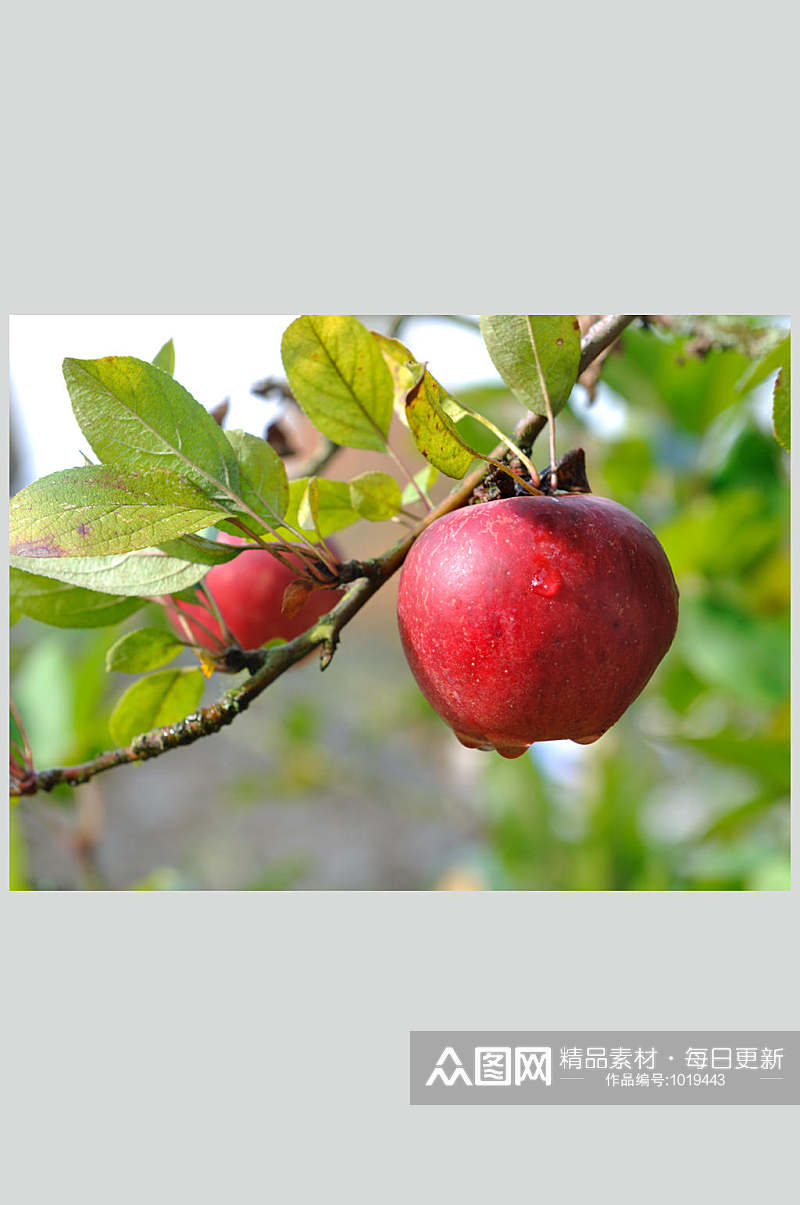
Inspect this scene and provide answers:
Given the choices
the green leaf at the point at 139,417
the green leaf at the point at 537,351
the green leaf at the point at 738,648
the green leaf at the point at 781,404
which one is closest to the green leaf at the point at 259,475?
the green leaf at the point at 139,417

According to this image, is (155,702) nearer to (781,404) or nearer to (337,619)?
(337,619)

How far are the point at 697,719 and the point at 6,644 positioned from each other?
1.28m

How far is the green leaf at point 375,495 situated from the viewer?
0.57 metres

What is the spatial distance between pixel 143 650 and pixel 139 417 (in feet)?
0.66

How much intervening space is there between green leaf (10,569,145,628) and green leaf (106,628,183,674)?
0.04 m

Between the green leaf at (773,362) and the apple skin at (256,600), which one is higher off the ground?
the green leaf at (773,362)

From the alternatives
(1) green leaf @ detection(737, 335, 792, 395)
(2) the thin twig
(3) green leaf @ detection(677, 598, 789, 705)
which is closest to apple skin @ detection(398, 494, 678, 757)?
(2) the thin twig

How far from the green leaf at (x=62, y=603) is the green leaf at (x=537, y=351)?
1.01ft

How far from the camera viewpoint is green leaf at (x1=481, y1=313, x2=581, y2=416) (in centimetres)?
53

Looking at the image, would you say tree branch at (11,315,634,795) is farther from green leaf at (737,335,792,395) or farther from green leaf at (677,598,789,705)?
green leaf at (677,598,789,705)

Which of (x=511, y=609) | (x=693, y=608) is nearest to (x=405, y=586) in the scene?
(x=511, y=609)

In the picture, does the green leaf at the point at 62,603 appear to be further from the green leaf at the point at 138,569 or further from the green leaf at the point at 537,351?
the green leaf at the point at 537,351

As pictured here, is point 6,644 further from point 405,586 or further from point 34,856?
point 34,856

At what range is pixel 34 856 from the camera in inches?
81.0
